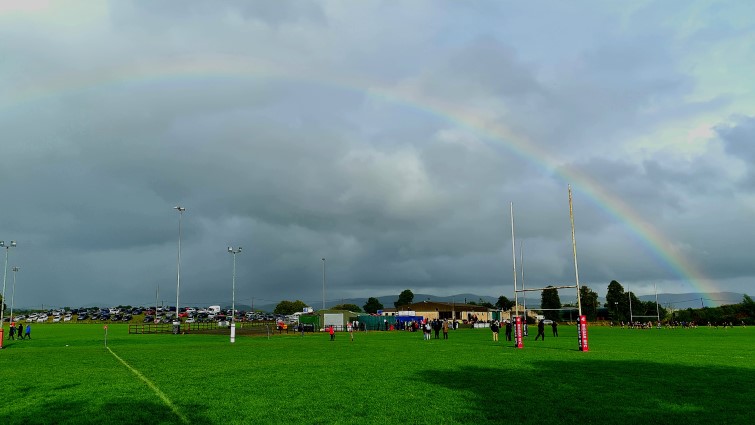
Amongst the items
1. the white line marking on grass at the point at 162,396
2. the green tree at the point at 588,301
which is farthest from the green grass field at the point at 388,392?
the green tree at the point at 588,301

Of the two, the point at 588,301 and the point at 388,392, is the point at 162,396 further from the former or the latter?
the point at 588,301

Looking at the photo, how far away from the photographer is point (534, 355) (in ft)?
96.9

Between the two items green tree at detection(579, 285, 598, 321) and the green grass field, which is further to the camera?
green tree at detection(579, 285, 598, 321)

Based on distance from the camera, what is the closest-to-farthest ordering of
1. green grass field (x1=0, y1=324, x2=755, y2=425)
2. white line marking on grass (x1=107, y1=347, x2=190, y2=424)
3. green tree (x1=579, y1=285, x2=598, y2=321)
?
1. green grass field (x1=0, y1=324, x2=755, y2=425)
2. white line marking on grass (x1=107, y1=347, x2=190, y2=424)
3. green tree (x1=579, y1=285, x2=598, y2=321)

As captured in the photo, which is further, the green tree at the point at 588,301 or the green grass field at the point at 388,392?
the green tree at the point at 588,301

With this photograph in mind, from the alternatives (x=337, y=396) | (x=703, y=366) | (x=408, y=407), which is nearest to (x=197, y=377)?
(x=337, y=396)

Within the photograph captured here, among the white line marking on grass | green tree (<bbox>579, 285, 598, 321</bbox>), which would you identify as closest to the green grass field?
the white line marking on grass

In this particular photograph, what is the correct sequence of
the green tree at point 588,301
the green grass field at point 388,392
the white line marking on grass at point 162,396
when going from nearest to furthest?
the green grass field at point 388,392, the white line marking on grass at point 162,396, the green tree at point 588,301

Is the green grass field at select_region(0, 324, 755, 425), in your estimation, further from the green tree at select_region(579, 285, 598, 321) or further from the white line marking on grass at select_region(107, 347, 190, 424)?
the green tree at select_region(579, 285, 598, 321)

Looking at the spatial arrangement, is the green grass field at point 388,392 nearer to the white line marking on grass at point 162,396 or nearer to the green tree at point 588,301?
the white line marking on grass at point 162,396

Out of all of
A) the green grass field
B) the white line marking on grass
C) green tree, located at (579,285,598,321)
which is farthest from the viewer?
green tree, located at (579,285,598,321)

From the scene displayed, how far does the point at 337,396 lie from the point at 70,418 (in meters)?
6.67

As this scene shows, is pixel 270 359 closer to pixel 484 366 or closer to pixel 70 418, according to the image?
pixel 484 366

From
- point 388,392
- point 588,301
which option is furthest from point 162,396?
point 588,301
